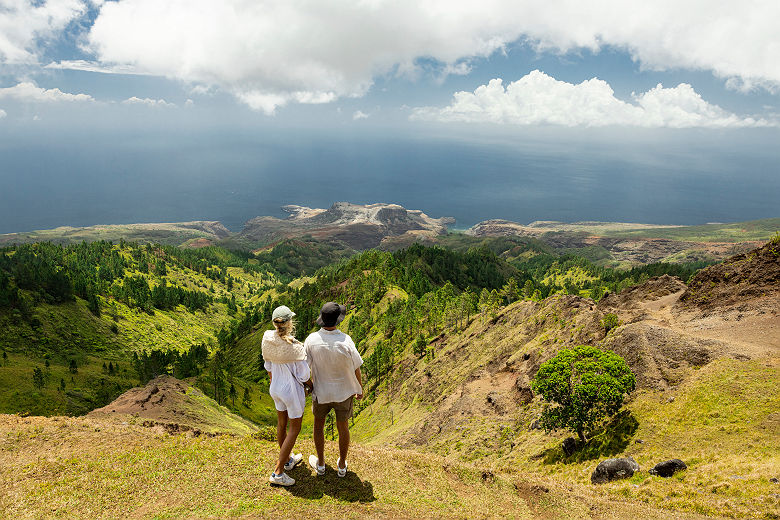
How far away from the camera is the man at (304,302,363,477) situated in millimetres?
11289

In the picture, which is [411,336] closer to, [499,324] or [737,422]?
[499,324]

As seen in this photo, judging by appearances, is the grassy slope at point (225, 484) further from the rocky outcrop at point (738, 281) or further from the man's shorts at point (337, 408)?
the rocky outcrop at point (738, 281)

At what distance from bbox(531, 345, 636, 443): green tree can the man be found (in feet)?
77.9

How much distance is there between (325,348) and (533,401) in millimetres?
38139

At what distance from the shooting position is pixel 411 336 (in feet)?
323

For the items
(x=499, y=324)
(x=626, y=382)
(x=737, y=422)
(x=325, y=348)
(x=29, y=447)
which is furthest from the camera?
(x=499, y=324)

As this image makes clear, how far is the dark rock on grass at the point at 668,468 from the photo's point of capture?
21.2 meters

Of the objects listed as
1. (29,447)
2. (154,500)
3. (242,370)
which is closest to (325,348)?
(154,500)

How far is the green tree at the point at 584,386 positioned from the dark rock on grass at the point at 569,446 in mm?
795

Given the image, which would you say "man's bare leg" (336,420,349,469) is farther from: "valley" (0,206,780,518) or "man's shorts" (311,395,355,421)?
"valley" (0,206,780,518)

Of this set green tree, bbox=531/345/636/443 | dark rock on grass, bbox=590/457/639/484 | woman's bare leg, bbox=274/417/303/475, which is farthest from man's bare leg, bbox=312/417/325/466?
green tree, bbox=531/345/636/443

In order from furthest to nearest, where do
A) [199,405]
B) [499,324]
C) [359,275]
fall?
[359,275]
[499,324]
[199,405]

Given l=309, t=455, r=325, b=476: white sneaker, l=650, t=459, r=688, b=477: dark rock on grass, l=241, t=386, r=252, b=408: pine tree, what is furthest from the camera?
l=241, t=386, r=252, b=408: pine tree

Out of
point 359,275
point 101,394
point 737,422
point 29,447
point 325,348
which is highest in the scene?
point 325,348
